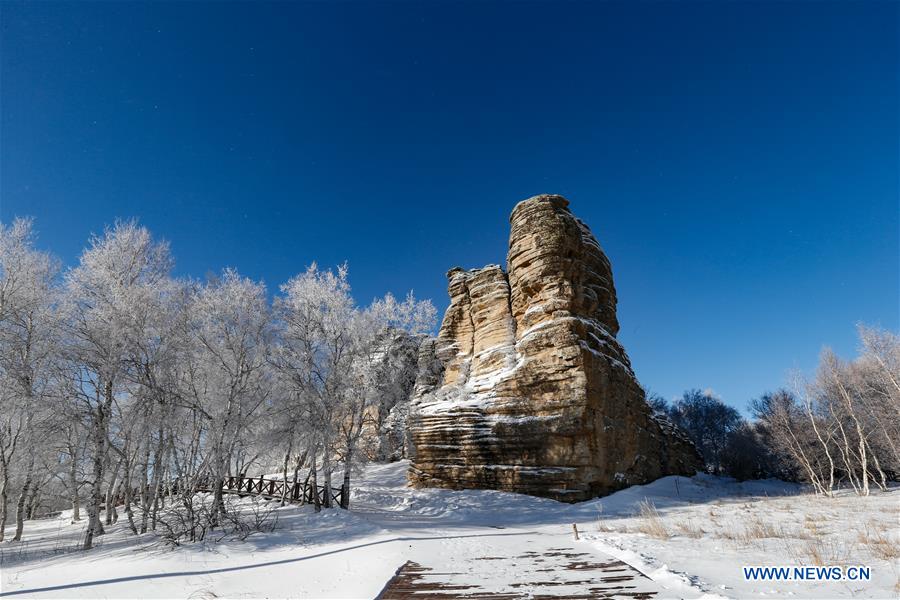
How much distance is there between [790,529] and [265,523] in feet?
56.0

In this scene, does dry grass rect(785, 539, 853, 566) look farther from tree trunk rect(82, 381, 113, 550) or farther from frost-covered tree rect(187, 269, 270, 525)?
tree trunk rect(82, 381, 113, 550)

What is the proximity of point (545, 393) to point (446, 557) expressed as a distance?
15.3m

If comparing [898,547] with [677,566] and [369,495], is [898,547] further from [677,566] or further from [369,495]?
[369,495]

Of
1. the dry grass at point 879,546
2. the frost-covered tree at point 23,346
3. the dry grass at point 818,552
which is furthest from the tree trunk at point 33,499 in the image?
the dry grass at point 879,546

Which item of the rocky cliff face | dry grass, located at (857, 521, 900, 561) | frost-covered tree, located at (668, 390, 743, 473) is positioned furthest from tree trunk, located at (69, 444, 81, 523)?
frost-covered tree, located at (668, 390, 743, 473)

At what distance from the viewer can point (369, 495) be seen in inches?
998

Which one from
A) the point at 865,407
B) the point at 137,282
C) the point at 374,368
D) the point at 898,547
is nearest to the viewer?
the point at 898,547

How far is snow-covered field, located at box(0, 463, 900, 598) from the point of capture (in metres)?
6.77

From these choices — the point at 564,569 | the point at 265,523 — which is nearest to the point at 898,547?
the point at 564,569

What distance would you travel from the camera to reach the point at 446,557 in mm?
9930

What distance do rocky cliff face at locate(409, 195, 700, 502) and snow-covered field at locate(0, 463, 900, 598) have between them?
5.83 metres

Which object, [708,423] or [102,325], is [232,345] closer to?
[102,325]

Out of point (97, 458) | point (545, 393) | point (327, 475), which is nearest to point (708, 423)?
point (545, 393)

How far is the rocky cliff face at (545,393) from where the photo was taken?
23.0 meters
